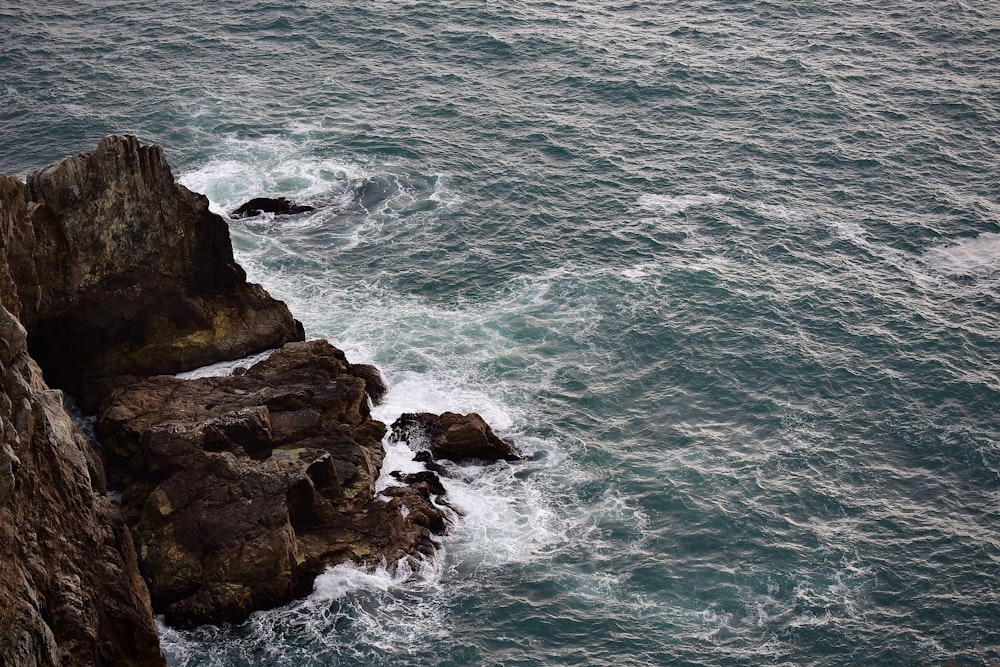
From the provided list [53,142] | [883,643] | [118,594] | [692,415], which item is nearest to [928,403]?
[692,415]

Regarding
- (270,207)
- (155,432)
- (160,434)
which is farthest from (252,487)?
(270,207)

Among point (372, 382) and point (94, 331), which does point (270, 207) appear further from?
point (94, 331)

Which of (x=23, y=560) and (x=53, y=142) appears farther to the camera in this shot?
(x=53, y=142)

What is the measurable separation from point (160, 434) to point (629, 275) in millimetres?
40861

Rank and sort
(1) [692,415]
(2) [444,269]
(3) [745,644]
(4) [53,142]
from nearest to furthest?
1. (3) [745,644]
2. (1) [692,415]
3. (2) [444,269]
4. (4) [53,142]

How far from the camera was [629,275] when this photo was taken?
87375 millimetres

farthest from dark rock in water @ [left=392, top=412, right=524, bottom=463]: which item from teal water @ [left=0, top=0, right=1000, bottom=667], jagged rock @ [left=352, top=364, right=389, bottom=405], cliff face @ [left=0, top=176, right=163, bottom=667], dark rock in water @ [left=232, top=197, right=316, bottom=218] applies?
dark rock in water @ [left=232, top=197, right=316, bottom=218]

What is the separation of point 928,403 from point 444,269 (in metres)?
37.8

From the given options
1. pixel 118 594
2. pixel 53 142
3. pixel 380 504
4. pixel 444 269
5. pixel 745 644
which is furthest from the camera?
pixel 53 142

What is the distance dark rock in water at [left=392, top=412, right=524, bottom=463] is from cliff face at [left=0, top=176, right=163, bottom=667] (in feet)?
70.3

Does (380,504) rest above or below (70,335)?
below

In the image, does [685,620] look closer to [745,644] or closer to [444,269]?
[745,644]

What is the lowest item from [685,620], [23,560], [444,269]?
[685,620]

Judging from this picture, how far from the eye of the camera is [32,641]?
4053cm
